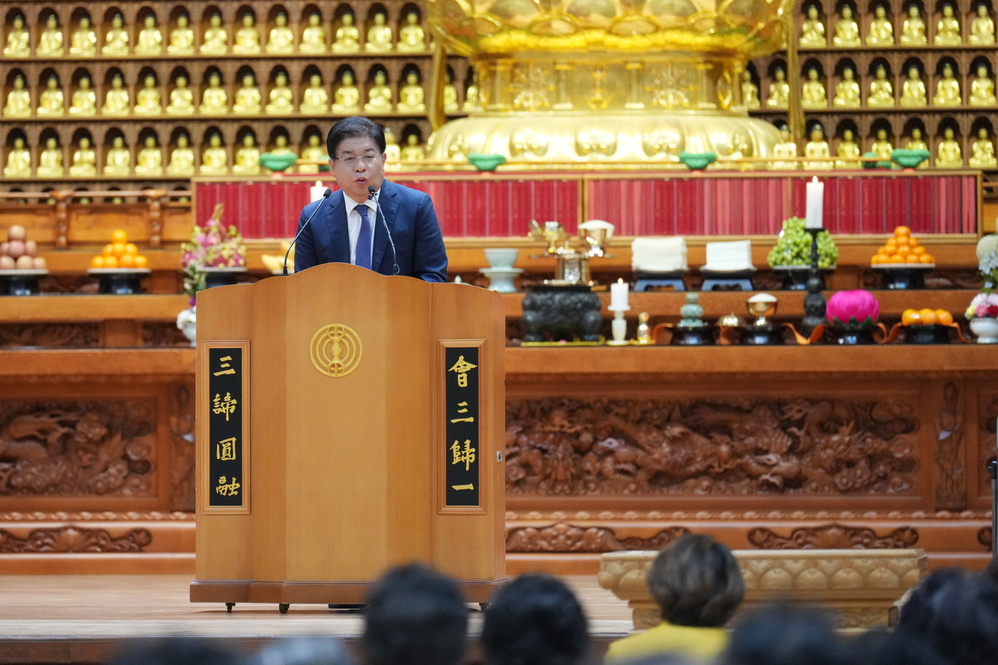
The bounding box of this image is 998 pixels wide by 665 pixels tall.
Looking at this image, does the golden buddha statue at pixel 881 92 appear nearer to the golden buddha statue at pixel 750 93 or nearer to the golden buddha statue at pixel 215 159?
the golden buddha statue at pixel 750 93

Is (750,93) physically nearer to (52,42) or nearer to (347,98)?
(347,98)

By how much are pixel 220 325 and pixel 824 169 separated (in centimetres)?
376

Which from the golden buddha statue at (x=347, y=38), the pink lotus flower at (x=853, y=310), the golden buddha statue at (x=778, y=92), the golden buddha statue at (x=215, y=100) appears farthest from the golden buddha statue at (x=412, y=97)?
→ the pink lotus flower at (x=853, y=310)

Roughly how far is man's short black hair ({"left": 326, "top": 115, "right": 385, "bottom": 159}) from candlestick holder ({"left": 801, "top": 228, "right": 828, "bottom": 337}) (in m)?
1.97

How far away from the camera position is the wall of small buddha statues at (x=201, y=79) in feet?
28.0

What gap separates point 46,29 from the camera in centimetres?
870

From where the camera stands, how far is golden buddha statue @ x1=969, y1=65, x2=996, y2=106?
8219 mm

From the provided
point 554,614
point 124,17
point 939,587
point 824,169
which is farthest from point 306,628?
point 124,17

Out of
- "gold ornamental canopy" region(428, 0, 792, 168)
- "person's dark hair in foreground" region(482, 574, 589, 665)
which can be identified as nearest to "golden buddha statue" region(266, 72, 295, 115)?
"gold ornamental canopy" region(428, 0, 792, 168)

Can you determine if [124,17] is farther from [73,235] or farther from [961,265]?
[961,265]

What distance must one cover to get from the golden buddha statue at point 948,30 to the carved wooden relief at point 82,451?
5883 millimetres

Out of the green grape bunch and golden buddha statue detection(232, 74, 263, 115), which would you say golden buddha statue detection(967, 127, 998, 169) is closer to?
the green grape bunch

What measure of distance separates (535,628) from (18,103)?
26.2ft

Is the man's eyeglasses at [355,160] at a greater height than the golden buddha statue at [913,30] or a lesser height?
lesser
